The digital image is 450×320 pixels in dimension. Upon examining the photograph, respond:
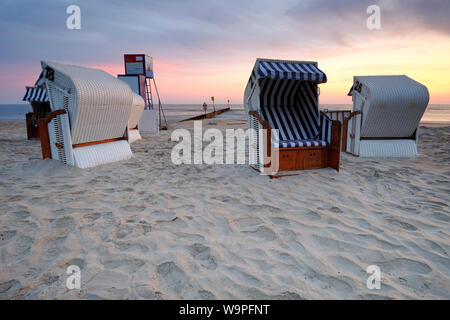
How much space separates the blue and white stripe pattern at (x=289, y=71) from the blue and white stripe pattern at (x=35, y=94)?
9877 millimetres

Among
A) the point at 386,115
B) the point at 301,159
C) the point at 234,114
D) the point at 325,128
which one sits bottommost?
the point at 301,159

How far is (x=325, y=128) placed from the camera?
5727 millimetres

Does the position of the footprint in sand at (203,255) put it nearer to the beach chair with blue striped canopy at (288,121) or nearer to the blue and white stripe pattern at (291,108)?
the beach chair with blue striped canopy at (288,121)

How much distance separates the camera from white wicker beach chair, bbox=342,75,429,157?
626cm

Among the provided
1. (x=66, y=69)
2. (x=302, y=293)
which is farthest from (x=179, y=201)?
(x=66, y=69)

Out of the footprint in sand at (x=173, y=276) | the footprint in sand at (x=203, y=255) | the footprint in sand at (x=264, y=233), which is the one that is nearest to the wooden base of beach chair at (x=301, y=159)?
the footprint in sand at (x=264, y=233)

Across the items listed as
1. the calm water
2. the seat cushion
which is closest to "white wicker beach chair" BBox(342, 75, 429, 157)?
the seat cushion

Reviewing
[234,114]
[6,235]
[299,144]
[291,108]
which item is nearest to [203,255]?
[6,235]

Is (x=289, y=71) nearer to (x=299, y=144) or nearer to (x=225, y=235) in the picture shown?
(x=299, y=144)

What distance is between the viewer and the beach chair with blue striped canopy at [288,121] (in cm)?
514

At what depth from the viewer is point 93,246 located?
8.70ft

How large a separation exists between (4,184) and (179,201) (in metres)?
3.33

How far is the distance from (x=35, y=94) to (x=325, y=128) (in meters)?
11.6

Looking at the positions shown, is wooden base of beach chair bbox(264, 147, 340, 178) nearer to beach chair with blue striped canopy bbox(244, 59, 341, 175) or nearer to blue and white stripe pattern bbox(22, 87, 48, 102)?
beach chair with blue striped canopy bbox(244, 59, 341, 175)
